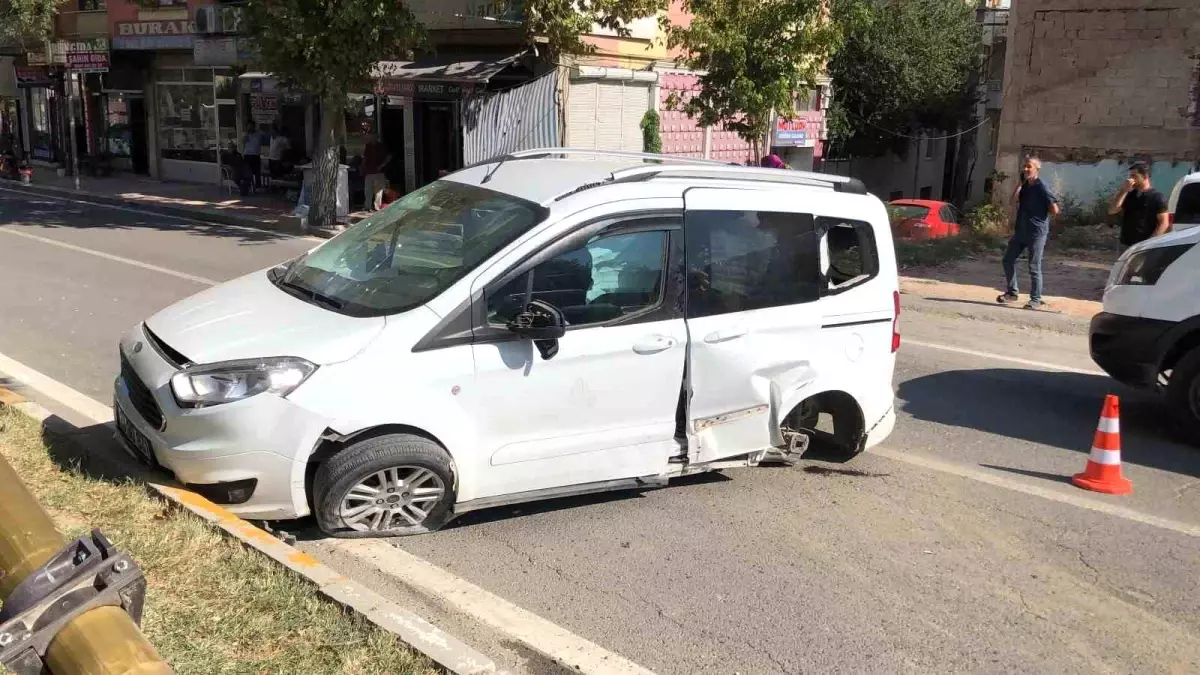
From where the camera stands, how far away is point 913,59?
29.4 meters

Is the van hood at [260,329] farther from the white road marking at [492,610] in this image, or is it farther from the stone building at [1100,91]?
the stone building at [1100,91]

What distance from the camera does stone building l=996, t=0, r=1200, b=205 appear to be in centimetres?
1872

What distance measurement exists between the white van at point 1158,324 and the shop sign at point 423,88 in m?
13.3

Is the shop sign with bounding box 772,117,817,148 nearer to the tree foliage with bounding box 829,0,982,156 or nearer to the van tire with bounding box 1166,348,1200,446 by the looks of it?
the tree foliage with bounding box 829,0,982,156

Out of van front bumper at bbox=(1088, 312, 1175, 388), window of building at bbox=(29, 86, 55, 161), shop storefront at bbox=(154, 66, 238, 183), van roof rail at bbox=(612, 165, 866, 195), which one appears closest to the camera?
van roof rail at bbox=(612, 165, 866, 195)

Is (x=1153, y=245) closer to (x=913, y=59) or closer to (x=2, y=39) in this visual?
(x=913, y=59)

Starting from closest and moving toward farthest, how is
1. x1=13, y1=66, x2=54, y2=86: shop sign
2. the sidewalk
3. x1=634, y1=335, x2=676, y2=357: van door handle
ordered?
x1=634, y1=335, x2=676, y2=357: van door handle, the sidewalk, x1=13, y1=66, x2=54, y2=86: shop sign

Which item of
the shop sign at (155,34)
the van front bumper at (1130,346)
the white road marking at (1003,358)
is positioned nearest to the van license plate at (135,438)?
the van front bumper at (1130,346)

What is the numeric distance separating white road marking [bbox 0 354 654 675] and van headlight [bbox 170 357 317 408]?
85 cm

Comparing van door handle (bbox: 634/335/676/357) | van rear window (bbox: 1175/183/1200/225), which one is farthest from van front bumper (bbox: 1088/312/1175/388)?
van rear window (bbox: 1175/183/1200/225)

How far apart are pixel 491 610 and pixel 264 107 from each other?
23.3 meters

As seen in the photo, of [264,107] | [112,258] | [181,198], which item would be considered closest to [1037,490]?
[112,258]

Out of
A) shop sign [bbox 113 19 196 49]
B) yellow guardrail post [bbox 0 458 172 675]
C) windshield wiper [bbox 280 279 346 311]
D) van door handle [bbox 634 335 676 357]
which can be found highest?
shop sign [bbox 113 19 196 49]

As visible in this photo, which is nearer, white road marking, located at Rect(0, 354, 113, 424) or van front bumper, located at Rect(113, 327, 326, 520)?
van front bumper, located at Rect(113, 327, 326, 520)
